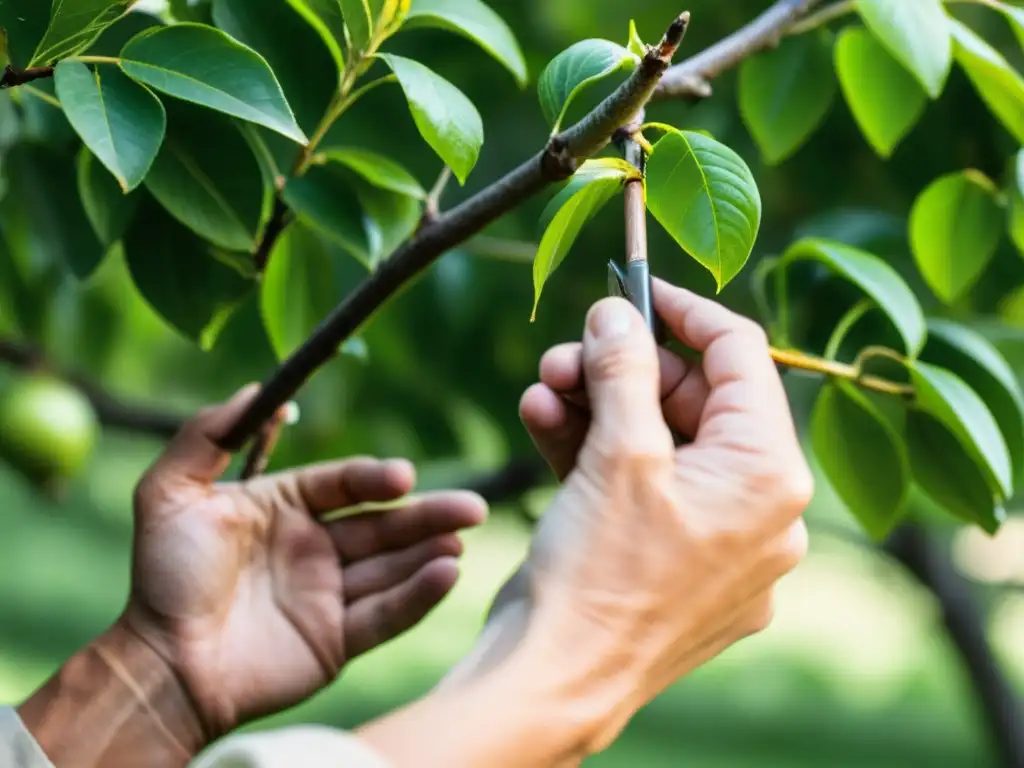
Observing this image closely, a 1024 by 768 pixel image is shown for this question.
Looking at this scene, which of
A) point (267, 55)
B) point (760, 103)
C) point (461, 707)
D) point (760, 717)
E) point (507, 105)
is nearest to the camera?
point (461, 707)

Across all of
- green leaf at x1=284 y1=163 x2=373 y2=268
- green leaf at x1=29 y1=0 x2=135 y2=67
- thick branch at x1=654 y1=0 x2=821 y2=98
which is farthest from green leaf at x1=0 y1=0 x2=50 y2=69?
thick branch at x1=654 y1=0 x2=821 y2=98

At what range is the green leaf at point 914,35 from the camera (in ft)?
1.28

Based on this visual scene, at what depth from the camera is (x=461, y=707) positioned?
1.01 feet

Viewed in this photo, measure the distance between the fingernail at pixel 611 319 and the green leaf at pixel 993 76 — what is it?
0.19 metres

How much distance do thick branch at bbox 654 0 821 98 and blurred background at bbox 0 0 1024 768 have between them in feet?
0.43

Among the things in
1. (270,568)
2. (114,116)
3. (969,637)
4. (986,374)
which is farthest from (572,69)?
(969,637)

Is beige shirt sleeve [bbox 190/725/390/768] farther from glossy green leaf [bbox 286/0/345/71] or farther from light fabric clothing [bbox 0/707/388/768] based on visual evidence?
glossy green leaf [bbox 286/0/345/71]

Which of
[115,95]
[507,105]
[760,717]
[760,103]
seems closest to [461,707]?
[115,95]

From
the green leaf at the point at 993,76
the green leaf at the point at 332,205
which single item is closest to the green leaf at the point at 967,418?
the green leaf at the point at 993,76

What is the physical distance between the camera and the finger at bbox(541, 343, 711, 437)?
1.23ft

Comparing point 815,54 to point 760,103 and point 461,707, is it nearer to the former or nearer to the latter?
point 760,103

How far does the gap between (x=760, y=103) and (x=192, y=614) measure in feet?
1.21

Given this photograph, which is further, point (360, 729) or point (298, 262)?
point (298, 262)

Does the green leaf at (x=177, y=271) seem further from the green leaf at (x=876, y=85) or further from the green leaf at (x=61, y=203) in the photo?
the green leaf at (x=876, y=85)
